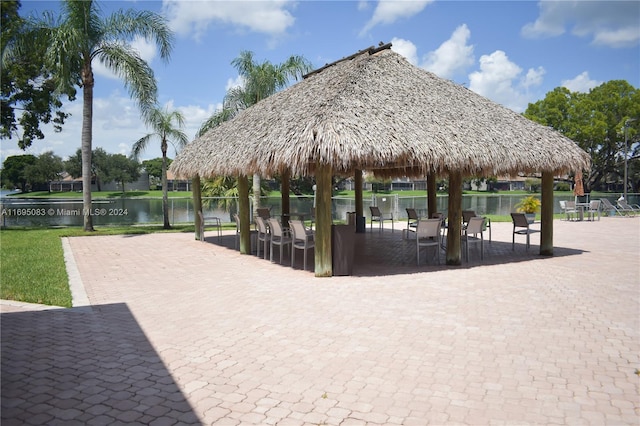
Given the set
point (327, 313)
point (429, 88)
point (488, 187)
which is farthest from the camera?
point (488, 187)

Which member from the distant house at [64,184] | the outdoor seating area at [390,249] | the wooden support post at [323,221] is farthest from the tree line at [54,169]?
the wooden support post at [323,221]

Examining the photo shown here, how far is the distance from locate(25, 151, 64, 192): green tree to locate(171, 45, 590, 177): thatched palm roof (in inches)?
2439

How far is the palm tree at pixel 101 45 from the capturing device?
54.0 ft

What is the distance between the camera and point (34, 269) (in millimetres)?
9188

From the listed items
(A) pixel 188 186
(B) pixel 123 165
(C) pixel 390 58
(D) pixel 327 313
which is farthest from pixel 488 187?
(D) pixel 327 313

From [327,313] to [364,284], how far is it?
78.0 inches

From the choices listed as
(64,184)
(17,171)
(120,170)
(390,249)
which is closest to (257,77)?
(390,249)

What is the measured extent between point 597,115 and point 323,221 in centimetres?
4068

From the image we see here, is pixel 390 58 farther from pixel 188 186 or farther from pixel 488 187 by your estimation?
pixel 488 187

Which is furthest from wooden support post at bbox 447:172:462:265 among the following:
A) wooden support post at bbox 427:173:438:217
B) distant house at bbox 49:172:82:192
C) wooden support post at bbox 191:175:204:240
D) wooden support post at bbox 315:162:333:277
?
distant house at bbox 49:172:82:192

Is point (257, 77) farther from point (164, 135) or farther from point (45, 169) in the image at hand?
point (45, 169)

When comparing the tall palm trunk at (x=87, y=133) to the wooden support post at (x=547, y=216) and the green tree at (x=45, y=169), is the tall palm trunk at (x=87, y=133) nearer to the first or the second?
the wooden support post at (x=547, y=216)

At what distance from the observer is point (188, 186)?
214 feet

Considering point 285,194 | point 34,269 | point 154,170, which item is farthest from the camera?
point 154,170
